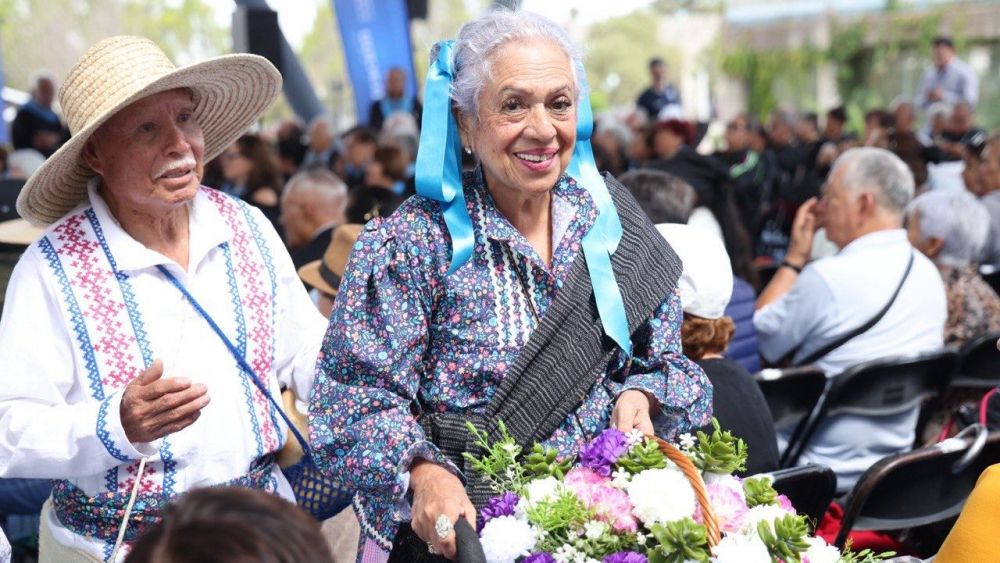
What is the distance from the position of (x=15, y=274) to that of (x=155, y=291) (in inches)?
11.3

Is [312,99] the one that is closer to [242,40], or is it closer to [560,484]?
[242,40]

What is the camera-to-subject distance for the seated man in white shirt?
160 inches

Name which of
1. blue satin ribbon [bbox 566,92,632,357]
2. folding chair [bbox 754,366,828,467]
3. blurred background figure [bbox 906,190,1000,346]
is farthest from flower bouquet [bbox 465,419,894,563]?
blurred background figure [bbox 906,190,1000,346]

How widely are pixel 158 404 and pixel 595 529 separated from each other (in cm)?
86

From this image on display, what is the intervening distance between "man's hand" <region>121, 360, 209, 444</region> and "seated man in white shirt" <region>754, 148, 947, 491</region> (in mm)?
2671

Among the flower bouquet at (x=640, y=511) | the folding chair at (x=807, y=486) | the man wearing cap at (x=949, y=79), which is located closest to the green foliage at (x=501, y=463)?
the flower bouquet at (x=640, y=511)

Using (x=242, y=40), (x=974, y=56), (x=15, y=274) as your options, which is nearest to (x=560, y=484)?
(x=15, y=274)

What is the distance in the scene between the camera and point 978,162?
23.6 feet

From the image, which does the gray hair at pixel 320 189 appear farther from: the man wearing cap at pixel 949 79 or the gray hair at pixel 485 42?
the man wearing cap at pixel 949 79

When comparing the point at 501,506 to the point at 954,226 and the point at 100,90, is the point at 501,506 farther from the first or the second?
the point at 954,226

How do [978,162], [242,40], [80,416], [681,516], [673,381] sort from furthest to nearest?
[242,40] < [978,162] < [673,381] < [80,416] < [681,516]

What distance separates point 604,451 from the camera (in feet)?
6.57

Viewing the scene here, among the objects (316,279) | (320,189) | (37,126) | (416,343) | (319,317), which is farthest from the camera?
(37,126)

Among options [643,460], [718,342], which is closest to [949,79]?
[718,342]
